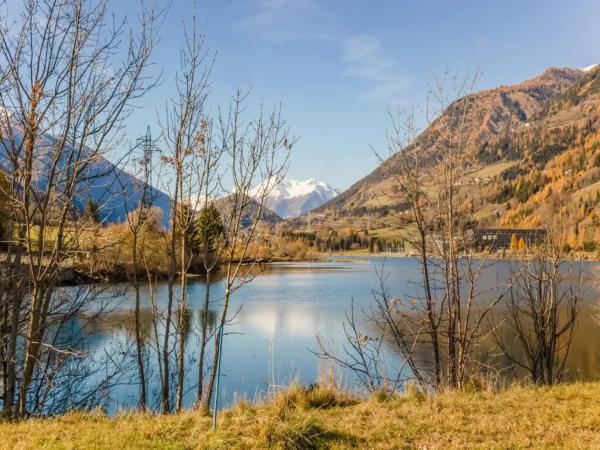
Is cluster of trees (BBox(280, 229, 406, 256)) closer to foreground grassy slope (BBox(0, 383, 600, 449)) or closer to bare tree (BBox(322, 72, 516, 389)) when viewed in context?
bare tree (BBox(322, 72, 516, 389))

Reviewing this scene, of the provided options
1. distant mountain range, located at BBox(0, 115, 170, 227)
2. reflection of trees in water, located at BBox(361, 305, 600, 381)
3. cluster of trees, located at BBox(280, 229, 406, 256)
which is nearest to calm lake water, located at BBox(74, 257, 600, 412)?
reflection of trees in water, located at BBox(361, 305, 600, 381)

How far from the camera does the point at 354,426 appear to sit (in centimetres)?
573

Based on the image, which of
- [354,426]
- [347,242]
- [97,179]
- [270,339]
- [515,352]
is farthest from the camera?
[347,242]

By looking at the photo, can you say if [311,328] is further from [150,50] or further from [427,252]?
[150,50]

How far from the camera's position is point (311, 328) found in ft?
76.9

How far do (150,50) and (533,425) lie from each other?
685 centimetres

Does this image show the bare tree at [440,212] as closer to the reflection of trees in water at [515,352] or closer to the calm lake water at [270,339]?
the calm lake water at [270,339]

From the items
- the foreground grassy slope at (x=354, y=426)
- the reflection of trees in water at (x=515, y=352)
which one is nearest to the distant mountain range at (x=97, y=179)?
the foreground grassy slope at (x=354, y=426)

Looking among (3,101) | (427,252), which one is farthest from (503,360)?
(3,101)

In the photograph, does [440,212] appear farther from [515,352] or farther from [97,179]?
[515,352]

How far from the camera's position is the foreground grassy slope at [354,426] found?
16.6 ft

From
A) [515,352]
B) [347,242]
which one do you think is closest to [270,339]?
[515,352]

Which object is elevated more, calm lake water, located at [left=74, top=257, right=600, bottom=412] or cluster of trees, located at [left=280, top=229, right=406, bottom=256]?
cluster of trees, located at [left=280, top=229, right=406, bottom=256]

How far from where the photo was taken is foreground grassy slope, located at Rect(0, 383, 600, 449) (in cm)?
505
